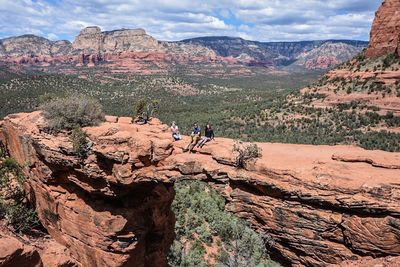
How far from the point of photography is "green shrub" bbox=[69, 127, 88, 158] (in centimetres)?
1576

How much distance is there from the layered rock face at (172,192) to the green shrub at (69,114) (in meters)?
0.66

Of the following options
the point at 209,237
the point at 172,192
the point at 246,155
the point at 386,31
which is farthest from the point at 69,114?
the point at 386,31

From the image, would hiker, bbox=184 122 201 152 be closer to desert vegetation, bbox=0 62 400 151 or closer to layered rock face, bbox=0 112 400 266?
layered rock face, bbox=0 112 400 266

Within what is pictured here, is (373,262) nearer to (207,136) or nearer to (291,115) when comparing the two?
(207,136)

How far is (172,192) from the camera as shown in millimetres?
19406

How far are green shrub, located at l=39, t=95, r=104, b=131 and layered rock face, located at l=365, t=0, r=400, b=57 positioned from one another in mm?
57064

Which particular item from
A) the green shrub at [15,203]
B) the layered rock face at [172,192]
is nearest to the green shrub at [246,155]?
the layered rock face at [172,192]

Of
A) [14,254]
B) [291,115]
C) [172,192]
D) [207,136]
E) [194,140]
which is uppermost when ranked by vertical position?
[207,136]

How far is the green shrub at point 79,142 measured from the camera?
1576 centimetres

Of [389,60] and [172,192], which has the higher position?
[389,60]

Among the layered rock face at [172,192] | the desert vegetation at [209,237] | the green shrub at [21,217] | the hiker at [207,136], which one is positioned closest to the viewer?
the layered rock face at [172,192]

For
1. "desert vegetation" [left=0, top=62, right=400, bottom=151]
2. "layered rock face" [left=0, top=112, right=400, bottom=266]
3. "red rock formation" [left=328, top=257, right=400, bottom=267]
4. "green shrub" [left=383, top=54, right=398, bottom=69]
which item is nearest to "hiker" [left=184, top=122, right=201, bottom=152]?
"layered rock face" [left=0, top=112, right=400, bottom=266]

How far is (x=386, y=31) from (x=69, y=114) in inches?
2414

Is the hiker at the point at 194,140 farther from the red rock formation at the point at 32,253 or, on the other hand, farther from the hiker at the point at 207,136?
the red rock formation at the point at 32,253
